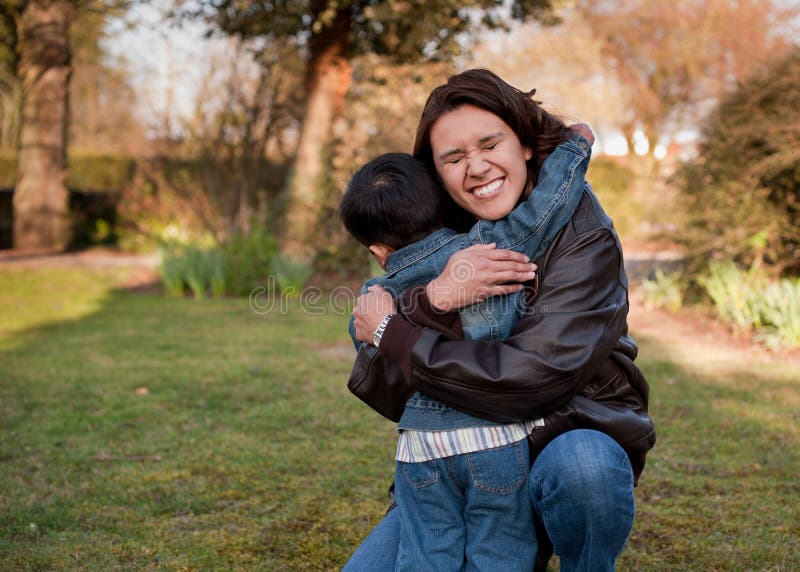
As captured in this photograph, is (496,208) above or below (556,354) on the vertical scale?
above

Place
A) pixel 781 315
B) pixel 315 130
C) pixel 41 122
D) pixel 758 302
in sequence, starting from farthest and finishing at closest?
1. pixel 41 122
2. pixel 315 130
3. pixel 758 302
4. pixel 781 315

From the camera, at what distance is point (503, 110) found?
2111 millimetres

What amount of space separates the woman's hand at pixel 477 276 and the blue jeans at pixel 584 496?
42cm

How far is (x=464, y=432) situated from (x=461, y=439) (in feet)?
0.06

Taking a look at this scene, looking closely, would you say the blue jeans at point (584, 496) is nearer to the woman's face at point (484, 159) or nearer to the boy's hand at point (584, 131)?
the woman's face at point (484, 159)

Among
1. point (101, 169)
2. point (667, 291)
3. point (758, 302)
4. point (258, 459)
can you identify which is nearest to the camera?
point (258, 459)

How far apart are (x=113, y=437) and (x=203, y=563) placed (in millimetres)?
1678

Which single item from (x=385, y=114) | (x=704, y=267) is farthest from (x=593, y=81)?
(x=704, y=267)

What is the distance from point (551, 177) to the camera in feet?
6.47

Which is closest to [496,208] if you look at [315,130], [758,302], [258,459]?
[258,459]

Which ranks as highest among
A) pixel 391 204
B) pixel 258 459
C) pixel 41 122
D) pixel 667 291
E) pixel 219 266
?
pixel 41 122

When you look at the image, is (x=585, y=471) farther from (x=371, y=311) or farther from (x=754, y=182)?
(x=754, y=182)

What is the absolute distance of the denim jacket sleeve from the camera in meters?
1.94

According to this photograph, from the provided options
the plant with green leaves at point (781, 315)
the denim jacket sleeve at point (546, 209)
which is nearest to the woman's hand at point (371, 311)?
the denim jacket sleeve at point (546, 209)
